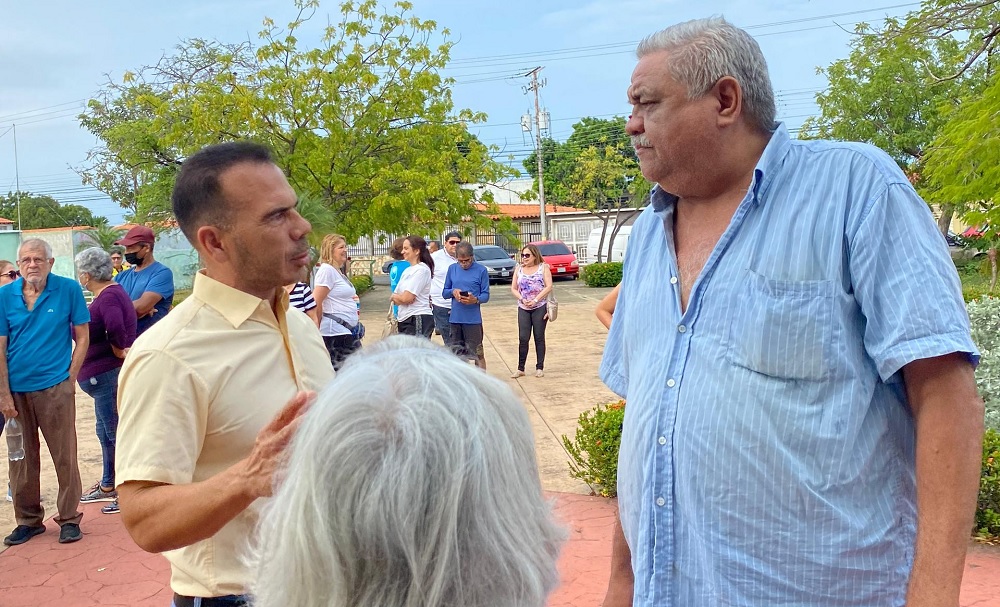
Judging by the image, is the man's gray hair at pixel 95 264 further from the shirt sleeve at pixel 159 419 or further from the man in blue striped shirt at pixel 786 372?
the man in blue striped shirt at pixel 786 372

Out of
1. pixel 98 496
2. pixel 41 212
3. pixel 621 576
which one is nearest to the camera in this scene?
pixel 621 576

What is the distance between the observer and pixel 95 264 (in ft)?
20.7

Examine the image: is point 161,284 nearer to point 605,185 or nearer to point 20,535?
point 20,535

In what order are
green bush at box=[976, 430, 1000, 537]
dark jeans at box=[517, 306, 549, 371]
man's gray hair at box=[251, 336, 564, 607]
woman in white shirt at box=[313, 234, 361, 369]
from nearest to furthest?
man's gray hair at box=[251, 336, 564, 607] → green bush at box=[976, 430, 1000, 537] → woman in white shirt at box=[313, 234, 361, 369] → dark jeans at box=[517, 306, 549, 371]

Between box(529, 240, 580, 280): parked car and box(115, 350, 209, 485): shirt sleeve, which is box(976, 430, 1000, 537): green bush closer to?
box(115, 350, 209, 485): shirt sleeve

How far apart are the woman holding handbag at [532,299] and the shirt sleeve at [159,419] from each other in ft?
29.8

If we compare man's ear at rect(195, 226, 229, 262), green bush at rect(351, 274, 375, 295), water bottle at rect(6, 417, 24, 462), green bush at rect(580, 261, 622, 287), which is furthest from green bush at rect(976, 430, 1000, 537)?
green bush at rect(580, 261, 622, 287)

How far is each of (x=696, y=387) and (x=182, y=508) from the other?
1.06 meters

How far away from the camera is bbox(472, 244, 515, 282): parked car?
30500 mm

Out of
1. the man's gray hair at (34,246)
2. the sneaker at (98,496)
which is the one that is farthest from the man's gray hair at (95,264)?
the sneaker at (98,496)

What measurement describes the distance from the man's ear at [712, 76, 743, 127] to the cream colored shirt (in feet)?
3.75

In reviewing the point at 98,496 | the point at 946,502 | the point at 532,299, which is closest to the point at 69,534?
the point at 98,496

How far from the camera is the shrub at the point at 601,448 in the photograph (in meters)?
5.82

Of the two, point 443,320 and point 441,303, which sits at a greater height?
point 441,303
